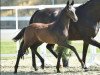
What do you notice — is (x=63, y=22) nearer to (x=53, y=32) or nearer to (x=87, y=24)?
(x=53, y=32)

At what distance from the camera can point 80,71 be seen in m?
9.98

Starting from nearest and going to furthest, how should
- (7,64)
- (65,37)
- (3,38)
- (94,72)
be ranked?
1. (65,37)
2. (94,72)
3. (7,64)
4. (3,38)

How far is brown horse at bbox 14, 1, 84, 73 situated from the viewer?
9.18m

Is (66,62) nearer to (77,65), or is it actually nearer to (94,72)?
(77,65)

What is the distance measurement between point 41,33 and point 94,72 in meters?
1.72

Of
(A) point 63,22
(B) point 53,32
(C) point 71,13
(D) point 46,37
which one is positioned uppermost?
(C) point 71,13

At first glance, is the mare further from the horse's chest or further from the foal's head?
the horse's chest

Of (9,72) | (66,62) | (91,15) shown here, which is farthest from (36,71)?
(91,15)

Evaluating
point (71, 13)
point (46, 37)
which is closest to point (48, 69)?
point (46, 37)

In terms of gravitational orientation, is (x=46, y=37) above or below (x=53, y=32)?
below

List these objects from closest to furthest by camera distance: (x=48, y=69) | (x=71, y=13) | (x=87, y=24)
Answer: (x=71, y=13) < (x=87, y=24) < (x=48, y=69)

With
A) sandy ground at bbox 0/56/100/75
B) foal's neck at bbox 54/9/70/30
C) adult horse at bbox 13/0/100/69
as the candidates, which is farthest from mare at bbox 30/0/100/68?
sandy ground at bbox 0/56/100/75

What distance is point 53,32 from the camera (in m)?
9.30

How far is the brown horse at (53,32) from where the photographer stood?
9.18 m
